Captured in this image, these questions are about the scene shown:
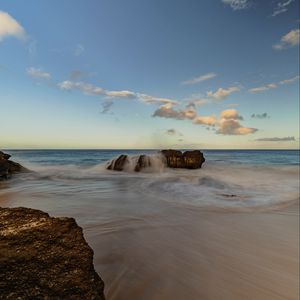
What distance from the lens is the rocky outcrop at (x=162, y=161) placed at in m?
14.9

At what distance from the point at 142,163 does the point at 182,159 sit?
10.4ft

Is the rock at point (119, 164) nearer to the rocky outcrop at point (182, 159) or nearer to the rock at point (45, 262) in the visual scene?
the rocky outcrop at point (182, 159)

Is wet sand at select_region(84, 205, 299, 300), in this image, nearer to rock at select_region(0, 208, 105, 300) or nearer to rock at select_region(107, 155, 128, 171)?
rock at select_region(0, 208, 105, 300)

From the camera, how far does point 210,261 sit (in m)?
2.83

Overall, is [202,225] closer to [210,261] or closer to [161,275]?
[210,261]

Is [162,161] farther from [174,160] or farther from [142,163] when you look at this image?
[142,163]

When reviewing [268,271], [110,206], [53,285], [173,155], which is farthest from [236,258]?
[173,155]

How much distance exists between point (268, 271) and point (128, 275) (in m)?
1.73

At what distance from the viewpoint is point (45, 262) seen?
151 cm

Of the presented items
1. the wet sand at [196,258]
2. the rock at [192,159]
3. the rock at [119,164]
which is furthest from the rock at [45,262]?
the rock at [192,159]

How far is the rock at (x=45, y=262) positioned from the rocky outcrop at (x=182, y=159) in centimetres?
1421

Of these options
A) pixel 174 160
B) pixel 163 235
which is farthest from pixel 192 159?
pixel 163 235

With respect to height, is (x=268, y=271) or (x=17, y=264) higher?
(x=17, y=264)

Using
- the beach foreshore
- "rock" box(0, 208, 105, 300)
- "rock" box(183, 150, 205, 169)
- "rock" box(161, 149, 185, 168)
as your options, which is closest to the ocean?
the beach foreshore
